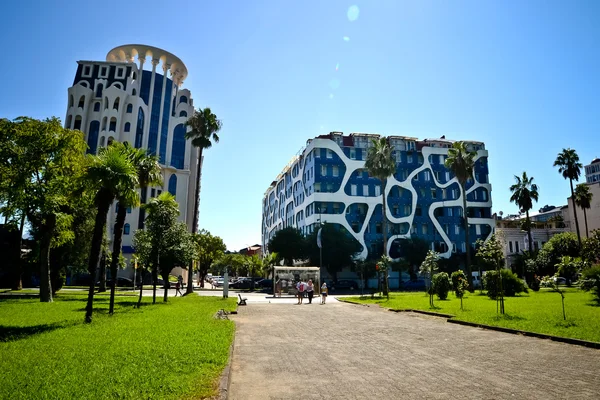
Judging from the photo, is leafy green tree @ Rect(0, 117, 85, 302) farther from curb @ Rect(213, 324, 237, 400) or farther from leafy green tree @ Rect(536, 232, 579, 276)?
leafy green tree @ Rect(536, 232, 579, 276)

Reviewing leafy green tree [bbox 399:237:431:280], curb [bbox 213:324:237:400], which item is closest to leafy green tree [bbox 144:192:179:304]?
curb [bbox 213:324:237:400]

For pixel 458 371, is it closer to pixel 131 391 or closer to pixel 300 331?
pixel 131 391

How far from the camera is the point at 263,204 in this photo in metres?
126

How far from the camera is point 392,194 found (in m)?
75.6

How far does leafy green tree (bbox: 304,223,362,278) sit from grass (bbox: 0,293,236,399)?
47.4m

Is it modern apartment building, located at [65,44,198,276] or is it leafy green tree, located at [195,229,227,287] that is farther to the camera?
modern apartment building, located at [65,44,198,276]

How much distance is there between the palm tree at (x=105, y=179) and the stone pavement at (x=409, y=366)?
7.69 meters

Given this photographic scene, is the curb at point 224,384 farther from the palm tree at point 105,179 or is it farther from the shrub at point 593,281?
the shrub at point 593,281

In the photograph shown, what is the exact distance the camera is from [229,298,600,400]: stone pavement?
21.4ft

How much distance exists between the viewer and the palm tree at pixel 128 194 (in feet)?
56.6

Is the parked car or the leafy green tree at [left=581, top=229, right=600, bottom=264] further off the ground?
the leafy green tree at [left=581, top=229, right=600, bottom=264]

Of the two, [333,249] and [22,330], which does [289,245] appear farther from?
[22,330]

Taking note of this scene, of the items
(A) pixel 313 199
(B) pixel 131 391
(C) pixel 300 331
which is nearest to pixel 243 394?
(B) pixel 131 391

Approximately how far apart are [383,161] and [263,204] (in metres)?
85.9
